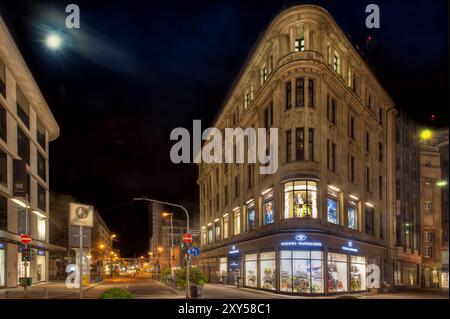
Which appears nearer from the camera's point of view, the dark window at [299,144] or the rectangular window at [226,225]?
the dark window at [299,144]

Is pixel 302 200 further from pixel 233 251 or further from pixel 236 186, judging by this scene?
pixel 236 186

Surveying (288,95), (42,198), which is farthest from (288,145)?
(42,198)

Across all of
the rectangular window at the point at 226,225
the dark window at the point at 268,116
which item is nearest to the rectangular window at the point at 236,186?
the rectangular window at the point at 226,225

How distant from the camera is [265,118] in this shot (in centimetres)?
4312

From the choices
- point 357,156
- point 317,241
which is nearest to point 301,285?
point 317,241

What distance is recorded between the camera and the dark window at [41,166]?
61.9m

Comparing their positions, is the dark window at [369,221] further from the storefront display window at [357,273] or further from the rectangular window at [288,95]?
the rectangular window at [288,95]

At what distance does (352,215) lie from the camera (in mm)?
42031

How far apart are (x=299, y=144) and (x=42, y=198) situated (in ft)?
139

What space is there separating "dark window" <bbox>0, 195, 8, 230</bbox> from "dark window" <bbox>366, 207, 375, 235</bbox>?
36147 millimetres

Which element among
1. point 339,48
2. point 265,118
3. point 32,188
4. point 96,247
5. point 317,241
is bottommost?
point 96,247

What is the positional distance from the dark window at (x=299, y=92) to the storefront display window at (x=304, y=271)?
1214 centimetres
